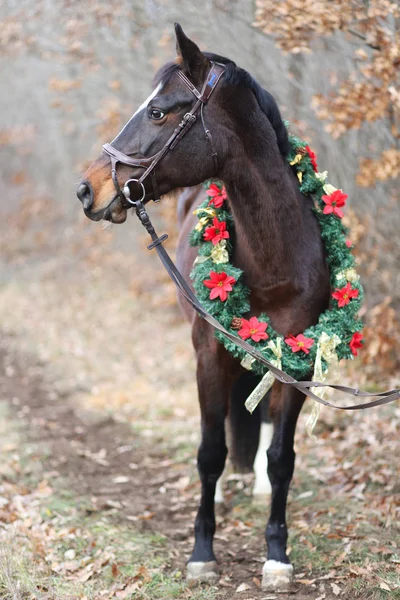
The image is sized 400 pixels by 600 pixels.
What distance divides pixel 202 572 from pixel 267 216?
1983 millimetres

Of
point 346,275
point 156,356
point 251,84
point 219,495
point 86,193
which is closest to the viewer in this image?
point 86,193

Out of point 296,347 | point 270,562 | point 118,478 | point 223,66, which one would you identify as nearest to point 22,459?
point 118,478

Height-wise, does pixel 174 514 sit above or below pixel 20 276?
above

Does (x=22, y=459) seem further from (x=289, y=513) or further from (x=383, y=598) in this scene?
(x=383, y=598)

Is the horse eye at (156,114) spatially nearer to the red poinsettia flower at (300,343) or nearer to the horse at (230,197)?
the horse at (230,197)

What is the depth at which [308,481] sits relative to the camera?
5.17 meters

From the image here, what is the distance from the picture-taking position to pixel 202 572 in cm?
383

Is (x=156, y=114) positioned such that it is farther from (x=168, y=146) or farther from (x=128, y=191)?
(x=128, y=191)

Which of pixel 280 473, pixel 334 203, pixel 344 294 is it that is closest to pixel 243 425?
pixel 280 473

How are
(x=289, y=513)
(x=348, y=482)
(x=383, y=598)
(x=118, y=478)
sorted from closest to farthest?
1. (x=383, y=598)
2. (x=289, y=513)
3. (x=348, y=482)
4. (x=118, y=478)

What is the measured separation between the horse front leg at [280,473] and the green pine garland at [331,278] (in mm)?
179

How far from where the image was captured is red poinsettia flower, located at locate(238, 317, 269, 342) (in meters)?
3.60

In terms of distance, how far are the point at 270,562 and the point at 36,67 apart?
13860 mm

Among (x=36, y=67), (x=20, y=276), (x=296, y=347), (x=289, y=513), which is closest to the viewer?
(x=296, y=347)
